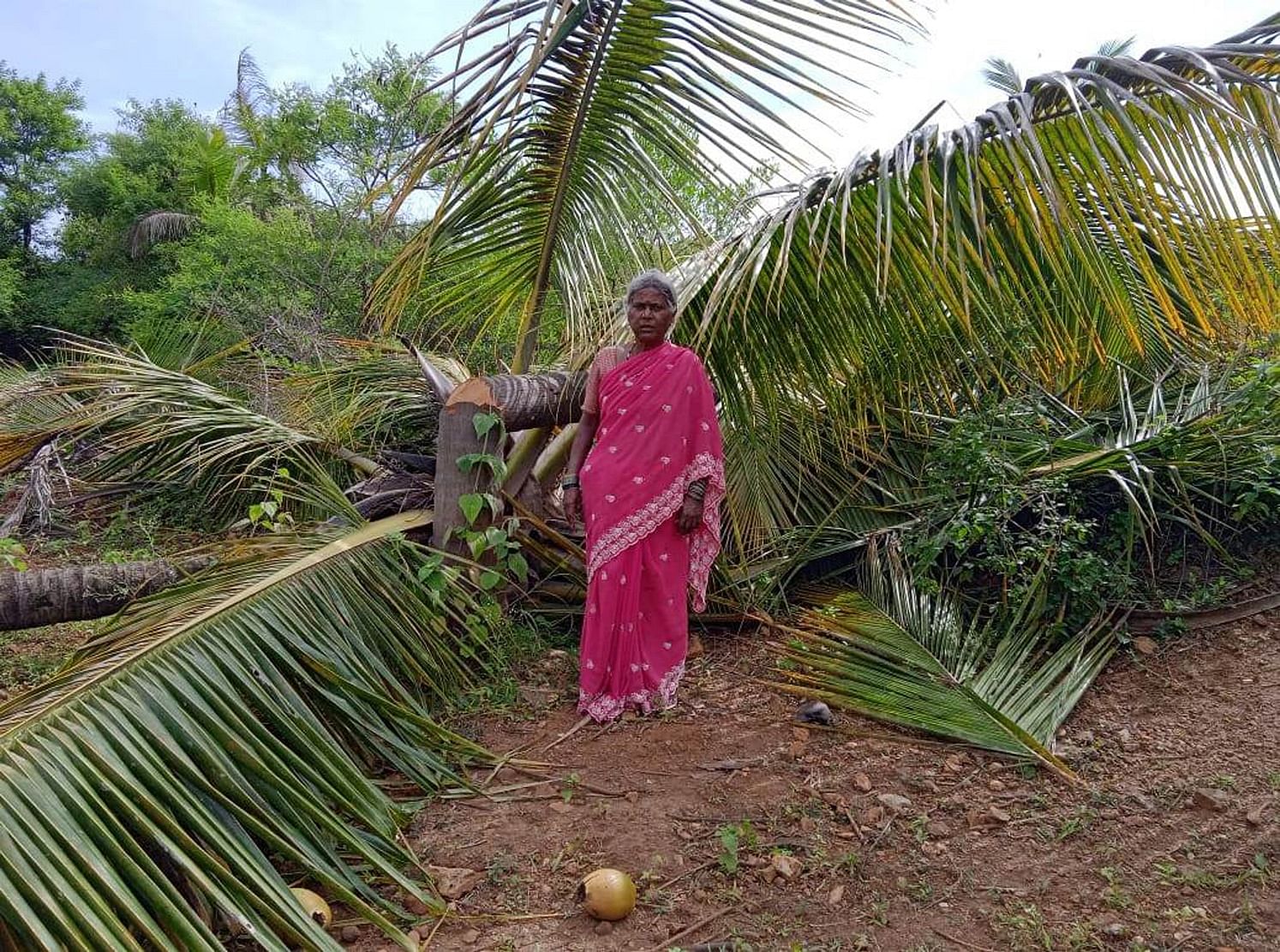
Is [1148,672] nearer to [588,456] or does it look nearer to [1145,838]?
[1145,838]

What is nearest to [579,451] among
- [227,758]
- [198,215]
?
[227,758]

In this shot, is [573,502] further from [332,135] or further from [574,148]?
[332,135]

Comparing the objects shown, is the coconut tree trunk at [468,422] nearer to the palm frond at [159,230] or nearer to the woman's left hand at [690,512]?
the woman's left hand at [690,512]

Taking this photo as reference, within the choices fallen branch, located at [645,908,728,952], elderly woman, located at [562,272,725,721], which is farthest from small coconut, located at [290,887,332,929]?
elderly woman, located at [562,272,725,721]

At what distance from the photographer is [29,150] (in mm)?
19000

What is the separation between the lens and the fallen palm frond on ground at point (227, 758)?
1455mm

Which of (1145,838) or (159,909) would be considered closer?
(159,909)

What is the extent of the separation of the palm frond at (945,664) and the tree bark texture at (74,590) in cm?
227

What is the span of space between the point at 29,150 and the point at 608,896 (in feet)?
75.3

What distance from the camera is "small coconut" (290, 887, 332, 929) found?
194cm

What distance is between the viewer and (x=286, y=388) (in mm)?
4973

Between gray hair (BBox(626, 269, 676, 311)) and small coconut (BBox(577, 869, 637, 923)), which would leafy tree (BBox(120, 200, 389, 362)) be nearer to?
gray hair (BBox(626, 269, 676, 311))

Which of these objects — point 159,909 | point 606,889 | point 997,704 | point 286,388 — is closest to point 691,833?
point 606,889

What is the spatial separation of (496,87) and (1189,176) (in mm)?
2133
